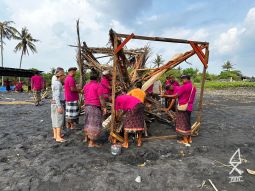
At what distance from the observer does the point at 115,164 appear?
445 cm

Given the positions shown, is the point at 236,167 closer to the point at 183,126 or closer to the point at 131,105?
the point at 183,126

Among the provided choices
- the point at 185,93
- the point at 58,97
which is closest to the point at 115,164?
the point at 58,97

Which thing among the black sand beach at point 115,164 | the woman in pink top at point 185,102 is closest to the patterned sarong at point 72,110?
the black sand beach at point 115,164

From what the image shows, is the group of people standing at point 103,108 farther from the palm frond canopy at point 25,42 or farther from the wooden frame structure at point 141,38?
the palm frond canopy at point 25,42

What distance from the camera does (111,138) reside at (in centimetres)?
588

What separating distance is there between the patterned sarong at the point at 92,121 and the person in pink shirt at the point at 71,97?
1.17 m

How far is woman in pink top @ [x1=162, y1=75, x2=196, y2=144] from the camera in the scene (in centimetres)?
573

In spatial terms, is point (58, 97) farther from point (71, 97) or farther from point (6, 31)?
point (6, 31)

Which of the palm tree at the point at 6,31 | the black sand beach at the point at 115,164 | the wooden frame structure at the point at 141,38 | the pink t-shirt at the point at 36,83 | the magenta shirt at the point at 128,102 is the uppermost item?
the palm tree at the point at 6,31

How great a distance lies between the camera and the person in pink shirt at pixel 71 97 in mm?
6289

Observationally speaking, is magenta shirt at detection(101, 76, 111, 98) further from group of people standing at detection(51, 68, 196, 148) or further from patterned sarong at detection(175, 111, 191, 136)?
patterned sarong at detection(175, 111, 191, 136)

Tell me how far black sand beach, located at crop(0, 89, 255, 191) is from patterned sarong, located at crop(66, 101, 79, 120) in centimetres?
46

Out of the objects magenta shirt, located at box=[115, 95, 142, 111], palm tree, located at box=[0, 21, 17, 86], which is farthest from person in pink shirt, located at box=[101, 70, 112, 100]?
palm tree, located at box=[0, 21, 17, 86]

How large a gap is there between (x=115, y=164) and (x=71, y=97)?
272 centimetres
